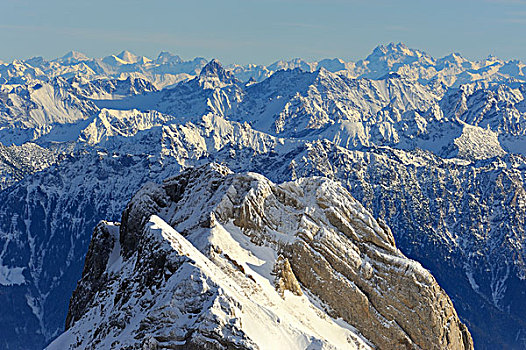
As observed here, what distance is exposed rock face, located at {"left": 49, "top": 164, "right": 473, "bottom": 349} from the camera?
243ft

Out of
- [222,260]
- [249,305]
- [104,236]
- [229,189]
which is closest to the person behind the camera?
[249,305]

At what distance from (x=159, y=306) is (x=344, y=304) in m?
34.6

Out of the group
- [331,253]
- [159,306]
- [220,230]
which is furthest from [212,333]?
[331,253]

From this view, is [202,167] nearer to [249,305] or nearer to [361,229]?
[361,229]

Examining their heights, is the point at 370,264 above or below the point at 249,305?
above

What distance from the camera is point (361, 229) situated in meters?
108

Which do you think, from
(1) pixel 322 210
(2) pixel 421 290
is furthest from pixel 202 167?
(2) pixel 421 290

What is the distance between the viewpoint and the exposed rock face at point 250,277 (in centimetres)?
7419

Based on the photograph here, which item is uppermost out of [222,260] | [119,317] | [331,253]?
[331,253]

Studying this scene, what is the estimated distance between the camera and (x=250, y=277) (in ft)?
297

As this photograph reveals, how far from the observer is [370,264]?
340 ft

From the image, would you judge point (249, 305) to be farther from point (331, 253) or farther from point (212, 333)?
point (331, 253)

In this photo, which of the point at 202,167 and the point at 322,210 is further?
the point at 202,167

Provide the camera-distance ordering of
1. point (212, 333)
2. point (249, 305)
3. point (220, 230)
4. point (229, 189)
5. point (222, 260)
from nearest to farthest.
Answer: point (212, 333) → point (249, 305) → point (222, 260) → point (220, 230) → point (229, 189)
